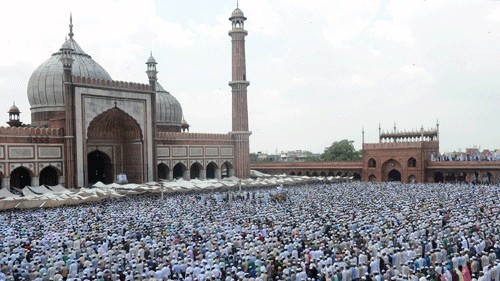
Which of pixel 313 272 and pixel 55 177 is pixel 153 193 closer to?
pixel 55 177

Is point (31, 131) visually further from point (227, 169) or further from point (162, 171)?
point (227, 169)

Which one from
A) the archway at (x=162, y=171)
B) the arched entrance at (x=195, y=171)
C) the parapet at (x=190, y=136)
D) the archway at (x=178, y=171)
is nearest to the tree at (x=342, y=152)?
the parapet at (x=190, y=136)

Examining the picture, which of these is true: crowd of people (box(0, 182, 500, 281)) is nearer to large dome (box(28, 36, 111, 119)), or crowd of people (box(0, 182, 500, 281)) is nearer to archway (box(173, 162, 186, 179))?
large dome (box(28, 36, 111, 119))

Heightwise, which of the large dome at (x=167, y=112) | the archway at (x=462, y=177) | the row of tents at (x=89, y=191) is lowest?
the archway at (x=462, y=177)

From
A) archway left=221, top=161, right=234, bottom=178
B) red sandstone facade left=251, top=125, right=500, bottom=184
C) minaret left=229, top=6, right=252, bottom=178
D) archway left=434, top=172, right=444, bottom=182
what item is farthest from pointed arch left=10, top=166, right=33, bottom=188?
archway left=434, top=172, right=444, bottom=182

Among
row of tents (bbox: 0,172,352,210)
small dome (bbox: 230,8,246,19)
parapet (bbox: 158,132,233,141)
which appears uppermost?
small dome (bbox: 230,8,246,19)

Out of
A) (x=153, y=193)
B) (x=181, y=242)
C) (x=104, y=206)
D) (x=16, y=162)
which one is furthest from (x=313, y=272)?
(x=16, y=162)

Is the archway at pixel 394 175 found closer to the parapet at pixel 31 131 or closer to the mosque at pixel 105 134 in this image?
the mosque at pixel 105 134
